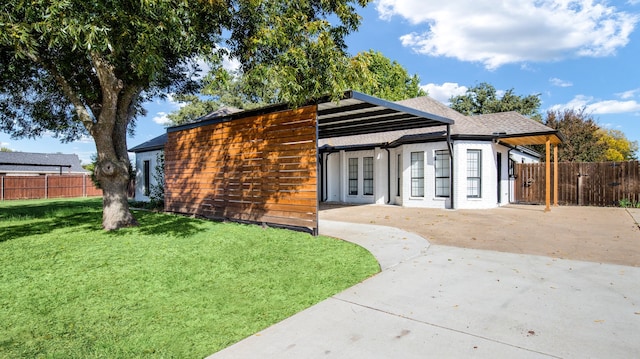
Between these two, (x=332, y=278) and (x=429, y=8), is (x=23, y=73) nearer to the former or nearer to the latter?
(x=332, y=278)

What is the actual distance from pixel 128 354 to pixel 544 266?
5378mm

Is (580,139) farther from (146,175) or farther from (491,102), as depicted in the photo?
(146,175)

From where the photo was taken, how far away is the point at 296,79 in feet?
21.2

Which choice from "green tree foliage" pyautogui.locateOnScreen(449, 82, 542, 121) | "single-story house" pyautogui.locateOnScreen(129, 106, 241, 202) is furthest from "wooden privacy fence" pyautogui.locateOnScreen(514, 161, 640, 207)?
"green tree foliage" pyautogui.locateOnScreen(449, 82, 542, 121)

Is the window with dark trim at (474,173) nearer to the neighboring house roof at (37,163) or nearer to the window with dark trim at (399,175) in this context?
the window with dark trim at (399,175)

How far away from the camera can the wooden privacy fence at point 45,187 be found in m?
22.9

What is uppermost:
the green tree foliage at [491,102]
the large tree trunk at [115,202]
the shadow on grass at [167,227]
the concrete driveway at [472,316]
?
the green tree foliage at [491,102]

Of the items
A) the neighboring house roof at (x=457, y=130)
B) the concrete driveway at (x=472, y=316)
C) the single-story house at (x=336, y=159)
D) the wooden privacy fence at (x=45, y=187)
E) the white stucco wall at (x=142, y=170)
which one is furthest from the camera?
the wooden privacy fence at (x=45, y=187)

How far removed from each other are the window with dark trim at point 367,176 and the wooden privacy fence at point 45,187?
78.6 feet

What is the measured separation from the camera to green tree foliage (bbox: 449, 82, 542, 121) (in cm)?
2959

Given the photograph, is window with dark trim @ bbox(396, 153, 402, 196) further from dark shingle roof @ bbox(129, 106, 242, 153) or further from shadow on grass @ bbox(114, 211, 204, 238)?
shadow on grass @ bbox(114, 211, 204, 238)

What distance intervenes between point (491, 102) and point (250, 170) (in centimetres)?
2926

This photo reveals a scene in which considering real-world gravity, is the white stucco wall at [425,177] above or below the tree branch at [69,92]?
below

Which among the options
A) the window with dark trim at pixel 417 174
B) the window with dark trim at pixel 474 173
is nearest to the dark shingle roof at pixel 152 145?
the window with dark trim at pixel 417 174
